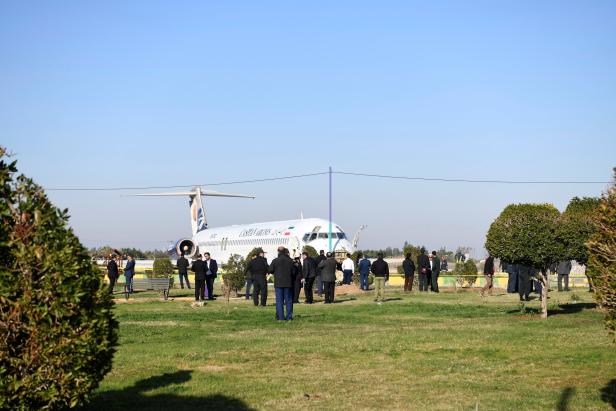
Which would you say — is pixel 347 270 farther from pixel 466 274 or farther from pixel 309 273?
pixel 309 273

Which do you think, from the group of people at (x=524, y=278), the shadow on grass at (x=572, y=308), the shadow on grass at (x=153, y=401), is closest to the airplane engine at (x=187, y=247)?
the group of people at (x=524, y=278)

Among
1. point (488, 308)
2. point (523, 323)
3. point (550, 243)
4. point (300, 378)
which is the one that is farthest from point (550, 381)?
point (488, 308)

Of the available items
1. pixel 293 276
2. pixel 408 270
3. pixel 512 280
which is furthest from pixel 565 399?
pixel 408 270

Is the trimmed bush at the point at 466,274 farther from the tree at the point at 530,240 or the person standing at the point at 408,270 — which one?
the tree at the point at 530,240

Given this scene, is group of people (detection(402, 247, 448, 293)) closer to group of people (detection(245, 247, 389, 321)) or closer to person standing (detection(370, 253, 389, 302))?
group of people (detection(245, 247, 389, 321))

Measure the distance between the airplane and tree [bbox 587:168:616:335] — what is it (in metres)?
39.4

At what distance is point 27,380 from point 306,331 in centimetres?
1149

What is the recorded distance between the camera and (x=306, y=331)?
18.9 m

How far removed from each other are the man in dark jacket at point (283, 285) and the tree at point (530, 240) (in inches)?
194

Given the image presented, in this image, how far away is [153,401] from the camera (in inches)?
421

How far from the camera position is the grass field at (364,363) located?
1071 cm

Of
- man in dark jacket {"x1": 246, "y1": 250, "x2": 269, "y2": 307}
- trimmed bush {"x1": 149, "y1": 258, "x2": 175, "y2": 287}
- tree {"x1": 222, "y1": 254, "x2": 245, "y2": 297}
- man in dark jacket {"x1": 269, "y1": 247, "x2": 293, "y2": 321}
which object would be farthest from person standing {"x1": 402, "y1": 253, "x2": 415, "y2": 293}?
man in dark jacket {"x1": 269, "y1": 247, "x2": 293, "y2": 321}

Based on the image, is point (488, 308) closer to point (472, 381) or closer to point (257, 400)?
point (472, 381)

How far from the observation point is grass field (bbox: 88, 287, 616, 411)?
35.1ft
